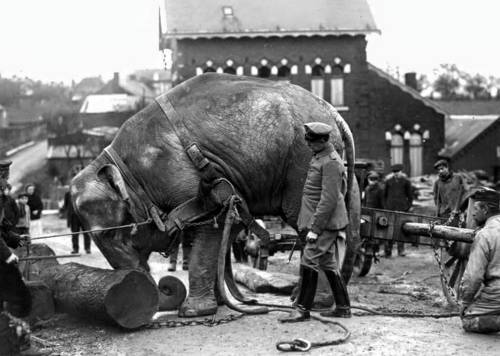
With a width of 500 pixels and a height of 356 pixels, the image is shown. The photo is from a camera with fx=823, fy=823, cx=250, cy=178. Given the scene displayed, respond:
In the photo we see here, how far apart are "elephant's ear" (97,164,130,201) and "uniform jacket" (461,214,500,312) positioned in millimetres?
3692

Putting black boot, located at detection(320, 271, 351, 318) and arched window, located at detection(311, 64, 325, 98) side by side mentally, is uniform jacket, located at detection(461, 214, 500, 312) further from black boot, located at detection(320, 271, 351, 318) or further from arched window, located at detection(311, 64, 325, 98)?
arched window, located at detection(311, 64, 325, 98)

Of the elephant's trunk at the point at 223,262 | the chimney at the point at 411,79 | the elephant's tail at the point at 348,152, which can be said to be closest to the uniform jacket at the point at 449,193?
the elephant's tail at the point at 348,152

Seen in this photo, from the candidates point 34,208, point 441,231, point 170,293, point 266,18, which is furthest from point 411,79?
point 170,293

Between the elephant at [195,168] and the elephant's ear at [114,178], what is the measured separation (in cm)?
1

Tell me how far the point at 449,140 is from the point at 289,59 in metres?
13.8

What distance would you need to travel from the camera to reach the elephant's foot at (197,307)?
8914 mm

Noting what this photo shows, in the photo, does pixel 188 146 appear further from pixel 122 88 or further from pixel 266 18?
pixel 122 88

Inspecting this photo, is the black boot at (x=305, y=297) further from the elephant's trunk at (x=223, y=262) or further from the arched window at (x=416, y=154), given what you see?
the arched window at (x=416, y=154)

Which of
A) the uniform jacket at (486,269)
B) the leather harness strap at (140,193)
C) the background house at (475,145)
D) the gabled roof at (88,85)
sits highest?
the gabled roof at (88,85)

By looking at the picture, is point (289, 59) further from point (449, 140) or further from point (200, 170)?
point (200, 170)

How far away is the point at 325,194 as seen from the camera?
811 centimetres

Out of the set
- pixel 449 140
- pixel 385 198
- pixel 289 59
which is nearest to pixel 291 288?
pixel 385 198

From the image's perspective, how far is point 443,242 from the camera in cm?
988

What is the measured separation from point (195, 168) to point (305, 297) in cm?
187
